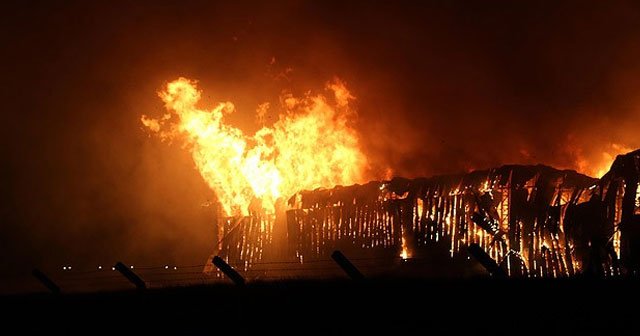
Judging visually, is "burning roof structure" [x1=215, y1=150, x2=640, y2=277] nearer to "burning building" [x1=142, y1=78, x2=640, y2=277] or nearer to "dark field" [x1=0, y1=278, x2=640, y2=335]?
"burning building" [x1=142, y1=78, x2=640, y2=277]

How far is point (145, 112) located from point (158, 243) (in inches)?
269

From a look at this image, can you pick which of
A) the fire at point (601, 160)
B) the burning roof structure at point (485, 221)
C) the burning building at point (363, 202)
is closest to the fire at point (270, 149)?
the burning building at point (363, 202)

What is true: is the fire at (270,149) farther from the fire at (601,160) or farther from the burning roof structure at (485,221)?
the fire at (601,160)

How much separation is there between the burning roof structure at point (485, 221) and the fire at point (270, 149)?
1.85 metres

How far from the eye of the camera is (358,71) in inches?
1384

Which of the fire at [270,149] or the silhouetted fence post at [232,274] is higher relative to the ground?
the fire at [270,149]

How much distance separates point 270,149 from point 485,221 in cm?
1254

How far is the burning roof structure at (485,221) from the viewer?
17.1 m

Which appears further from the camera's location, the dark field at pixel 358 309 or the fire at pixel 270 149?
the fire at pixel 270 149

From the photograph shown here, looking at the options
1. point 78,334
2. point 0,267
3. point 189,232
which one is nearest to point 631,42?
point 189,232

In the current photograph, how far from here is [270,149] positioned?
98.3ft

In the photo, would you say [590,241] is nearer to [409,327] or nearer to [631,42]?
[409,327]

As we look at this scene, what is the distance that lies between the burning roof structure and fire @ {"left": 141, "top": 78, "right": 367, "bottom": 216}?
1854mm

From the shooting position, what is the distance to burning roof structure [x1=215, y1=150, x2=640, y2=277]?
1708 cm
